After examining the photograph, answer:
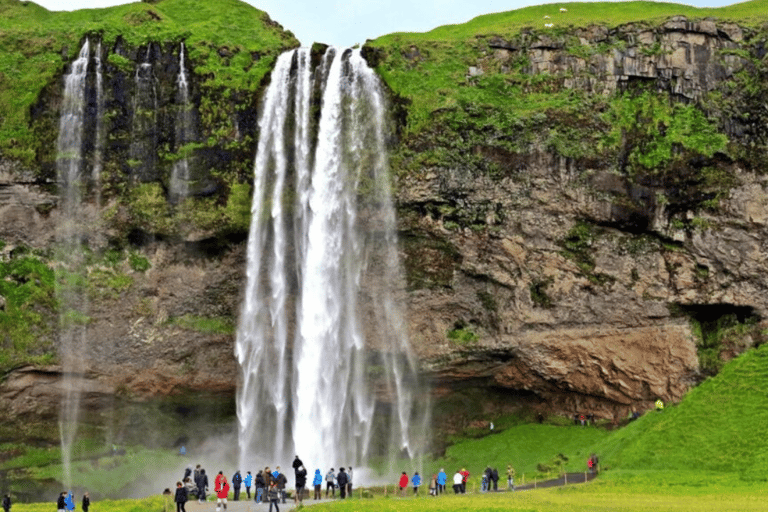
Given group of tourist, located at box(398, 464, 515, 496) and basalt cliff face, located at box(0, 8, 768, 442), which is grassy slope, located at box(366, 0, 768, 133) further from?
group of tourist, located at box(398, 464, 515, 496)

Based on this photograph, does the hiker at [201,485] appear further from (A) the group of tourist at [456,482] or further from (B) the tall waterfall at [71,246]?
(B) the tall waterfall at [71,246]

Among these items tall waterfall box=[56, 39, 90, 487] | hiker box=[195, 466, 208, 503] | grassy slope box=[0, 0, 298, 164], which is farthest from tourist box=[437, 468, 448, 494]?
grassy slope box=[0, 0, 298, 164]

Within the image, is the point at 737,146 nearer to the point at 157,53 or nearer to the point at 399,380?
the point at 399,380

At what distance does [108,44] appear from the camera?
56031 millimetres

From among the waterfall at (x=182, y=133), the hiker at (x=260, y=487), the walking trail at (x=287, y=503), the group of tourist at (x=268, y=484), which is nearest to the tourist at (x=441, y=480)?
the walking trail at (x=287, y=503)

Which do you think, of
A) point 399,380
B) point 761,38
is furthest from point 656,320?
point 761,38

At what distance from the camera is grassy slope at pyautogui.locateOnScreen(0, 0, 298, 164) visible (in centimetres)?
5547

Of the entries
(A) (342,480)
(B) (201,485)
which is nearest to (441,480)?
(A) (342,480)

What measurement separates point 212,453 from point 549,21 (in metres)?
34.5

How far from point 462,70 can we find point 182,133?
57.8 ft

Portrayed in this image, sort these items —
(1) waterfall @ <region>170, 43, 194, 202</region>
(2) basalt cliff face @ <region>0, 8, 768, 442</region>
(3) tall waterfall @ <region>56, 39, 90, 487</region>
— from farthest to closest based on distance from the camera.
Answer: (1) waterfall @ <region>170, 43, 194, 202</region> → (3) tall waterfall @ <region>56, 39, 90, 487</region> → (2) basalt cliff face @ <region>0, 8, 768, 442</region>

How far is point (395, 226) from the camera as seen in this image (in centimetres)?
5281

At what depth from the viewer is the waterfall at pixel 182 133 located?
54.1m

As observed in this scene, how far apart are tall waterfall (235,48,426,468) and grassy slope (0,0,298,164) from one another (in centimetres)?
450
